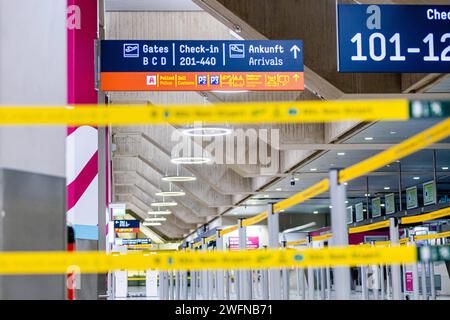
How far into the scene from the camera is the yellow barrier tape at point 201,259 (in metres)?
2.60

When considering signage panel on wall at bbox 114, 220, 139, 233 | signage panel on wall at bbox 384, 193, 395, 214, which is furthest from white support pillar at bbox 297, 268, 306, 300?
signage panel on wall at bbox 114, 220, 139, 233

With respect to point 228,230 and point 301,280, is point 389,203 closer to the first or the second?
point 301,280

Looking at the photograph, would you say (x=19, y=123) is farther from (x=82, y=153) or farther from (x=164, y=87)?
(x=164, y=87)

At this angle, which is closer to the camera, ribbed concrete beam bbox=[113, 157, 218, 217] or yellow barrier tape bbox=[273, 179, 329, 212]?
yellow barrier tape bbox=[273, 179, 329, 212]

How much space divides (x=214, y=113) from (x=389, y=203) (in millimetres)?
26592

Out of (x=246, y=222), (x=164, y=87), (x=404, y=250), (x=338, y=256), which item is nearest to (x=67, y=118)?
(x=338, y=256)

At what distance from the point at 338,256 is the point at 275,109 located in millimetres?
544

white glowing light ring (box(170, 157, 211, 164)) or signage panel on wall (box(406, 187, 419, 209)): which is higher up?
white glowing light ring (box(170, 157, 211, 164))

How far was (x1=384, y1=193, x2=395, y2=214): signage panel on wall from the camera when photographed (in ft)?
91.9

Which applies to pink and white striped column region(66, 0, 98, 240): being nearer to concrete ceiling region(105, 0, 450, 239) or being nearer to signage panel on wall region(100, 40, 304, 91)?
signage panel on wall region(100, 40, 304, 91)

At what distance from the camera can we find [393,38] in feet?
26.3

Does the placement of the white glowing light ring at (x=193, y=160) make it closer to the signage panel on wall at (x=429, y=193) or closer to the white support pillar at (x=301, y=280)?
the signage panel on wall at (x=429, y=193)

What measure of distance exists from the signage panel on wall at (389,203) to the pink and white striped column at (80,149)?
2198cm

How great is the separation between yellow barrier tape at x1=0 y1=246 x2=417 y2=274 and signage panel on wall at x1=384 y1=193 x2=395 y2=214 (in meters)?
25.7
